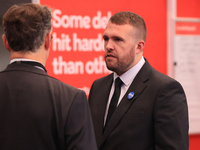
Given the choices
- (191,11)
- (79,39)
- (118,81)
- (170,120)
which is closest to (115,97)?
(118,81)

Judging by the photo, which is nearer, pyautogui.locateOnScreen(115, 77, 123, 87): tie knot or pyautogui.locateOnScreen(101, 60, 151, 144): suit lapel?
pyautogui.locateOnScreen(101, 60, 151, 144): suit lapel

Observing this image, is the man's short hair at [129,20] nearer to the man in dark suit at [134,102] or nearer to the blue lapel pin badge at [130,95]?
the man in dark suit at [134,102]

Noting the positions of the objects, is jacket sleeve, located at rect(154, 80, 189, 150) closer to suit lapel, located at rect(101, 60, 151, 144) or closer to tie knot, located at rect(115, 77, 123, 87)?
suit lapel, located at rect(101, 60, 151, 144)

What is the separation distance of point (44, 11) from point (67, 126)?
0.48 meters

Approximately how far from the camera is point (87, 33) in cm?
299

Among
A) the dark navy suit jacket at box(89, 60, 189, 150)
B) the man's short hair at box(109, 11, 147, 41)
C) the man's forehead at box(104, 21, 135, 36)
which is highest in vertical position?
the man's short hair at box(109, 11, 147, 41)

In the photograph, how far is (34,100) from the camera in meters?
0.92

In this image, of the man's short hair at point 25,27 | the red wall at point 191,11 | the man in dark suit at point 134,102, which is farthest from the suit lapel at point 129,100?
the red wall at point 191,11

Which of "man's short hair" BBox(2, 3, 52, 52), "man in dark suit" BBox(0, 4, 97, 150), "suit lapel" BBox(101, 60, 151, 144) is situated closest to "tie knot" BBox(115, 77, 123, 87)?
"suit lapel" BBox(101, 60, 151, 144)

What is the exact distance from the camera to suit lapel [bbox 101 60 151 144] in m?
1.46

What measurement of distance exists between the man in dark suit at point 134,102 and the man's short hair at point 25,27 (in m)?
0.71

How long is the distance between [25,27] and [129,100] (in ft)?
2.67

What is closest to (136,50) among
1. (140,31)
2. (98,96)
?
(140,31)

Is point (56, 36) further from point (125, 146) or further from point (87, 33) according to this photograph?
point (125, 146)
